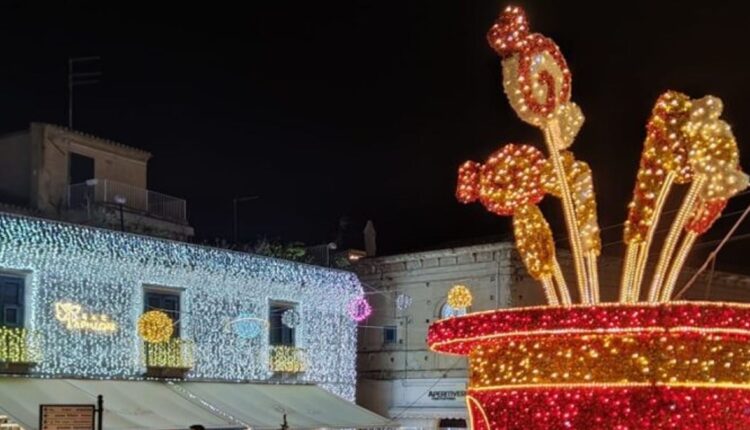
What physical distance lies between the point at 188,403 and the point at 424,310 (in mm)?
9271

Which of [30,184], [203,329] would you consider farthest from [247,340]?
[30,184]

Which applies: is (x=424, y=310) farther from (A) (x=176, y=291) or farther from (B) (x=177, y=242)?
(B) (x=177, y=242)

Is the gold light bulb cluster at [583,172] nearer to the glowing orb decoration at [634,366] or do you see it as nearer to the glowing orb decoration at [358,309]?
the glowing orb decoration at [634,366]

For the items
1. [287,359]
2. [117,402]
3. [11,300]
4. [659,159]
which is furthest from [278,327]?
[659,159]

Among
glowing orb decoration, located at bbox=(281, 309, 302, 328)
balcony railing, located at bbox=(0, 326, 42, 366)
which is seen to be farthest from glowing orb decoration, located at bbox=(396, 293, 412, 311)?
balcony railing, located at bbox=(0, 326, 42, 366)

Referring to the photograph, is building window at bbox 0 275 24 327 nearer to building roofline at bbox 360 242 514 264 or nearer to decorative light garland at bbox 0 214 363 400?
decorative light garland at bbox 0 214 363 400

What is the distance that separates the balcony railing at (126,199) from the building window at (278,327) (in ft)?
12.8

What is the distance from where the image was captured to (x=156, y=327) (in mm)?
21219

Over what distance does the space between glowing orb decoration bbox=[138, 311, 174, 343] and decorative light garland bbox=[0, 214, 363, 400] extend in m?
1.30

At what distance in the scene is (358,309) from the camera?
93.8ft

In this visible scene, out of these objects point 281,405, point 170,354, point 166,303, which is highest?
point 166,303

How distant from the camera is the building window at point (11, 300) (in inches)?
809

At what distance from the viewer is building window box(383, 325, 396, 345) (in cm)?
3075

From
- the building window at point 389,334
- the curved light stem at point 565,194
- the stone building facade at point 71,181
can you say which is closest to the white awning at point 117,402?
the stone building facade at point 71,181
